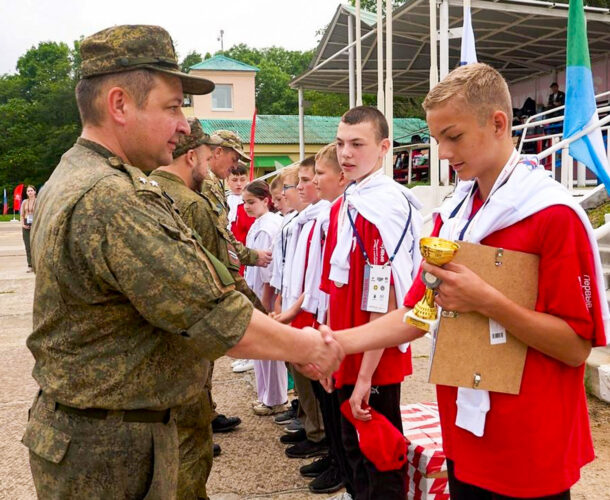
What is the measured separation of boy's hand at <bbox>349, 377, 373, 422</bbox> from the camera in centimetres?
291

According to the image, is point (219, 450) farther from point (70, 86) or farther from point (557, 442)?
point (70, 86)

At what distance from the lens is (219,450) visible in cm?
458

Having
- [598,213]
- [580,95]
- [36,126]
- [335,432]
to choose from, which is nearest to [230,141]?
[335,432]

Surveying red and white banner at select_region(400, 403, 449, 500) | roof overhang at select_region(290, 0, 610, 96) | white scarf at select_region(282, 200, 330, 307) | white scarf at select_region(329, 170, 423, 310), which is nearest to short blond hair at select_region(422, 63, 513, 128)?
white scarf at select_region(329, 170, 423, 310)

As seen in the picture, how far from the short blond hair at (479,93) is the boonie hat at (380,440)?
1600mm

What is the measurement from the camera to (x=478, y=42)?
14469 millimetres

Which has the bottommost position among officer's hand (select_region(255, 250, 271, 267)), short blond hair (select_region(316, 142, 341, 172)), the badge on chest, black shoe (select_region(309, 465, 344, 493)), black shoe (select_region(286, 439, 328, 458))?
black shoe (select_region(286, 439, 328, 458))

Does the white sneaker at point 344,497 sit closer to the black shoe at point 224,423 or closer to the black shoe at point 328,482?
the black shoe at point 328,482

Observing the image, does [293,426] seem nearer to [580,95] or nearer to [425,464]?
[425,464]

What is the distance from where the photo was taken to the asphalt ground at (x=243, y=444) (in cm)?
387

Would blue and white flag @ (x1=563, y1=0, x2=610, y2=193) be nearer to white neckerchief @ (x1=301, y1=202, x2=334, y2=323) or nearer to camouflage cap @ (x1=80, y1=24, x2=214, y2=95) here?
white neckerchief @ (x1=301, y1=202, x2=334, y2=323)

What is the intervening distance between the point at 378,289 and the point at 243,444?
7.81 ft

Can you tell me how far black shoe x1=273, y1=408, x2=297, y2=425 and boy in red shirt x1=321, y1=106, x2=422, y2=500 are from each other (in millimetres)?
1977

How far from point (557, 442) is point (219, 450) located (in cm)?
324
